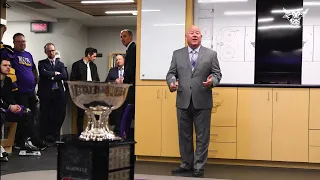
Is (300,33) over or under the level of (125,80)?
over

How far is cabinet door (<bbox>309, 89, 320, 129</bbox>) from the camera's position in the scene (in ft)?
13.9

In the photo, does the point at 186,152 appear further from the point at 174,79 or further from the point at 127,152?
the point at 127,152

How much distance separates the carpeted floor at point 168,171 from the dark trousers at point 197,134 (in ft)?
0.56

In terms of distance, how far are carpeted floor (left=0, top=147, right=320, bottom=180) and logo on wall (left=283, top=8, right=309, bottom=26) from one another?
153cm

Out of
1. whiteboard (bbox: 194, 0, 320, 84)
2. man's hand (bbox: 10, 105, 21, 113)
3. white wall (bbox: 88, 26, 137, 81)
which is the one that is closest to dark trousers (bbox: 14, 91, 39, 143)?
man's hand (bbox: 10, 105, 21, 113)

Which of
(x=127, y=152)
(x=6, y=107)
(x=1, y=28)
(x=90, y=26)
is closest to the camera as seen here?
(x=127, y=152)

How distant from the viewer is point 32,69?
18.1 ft

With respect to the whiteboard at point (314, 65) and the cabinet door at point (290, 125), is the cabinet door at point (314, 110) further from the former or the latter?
the whiteboard at point (314, 65)

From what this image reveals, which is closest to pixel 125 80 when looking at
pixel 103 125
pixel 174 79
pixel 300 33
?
pixel 174 79

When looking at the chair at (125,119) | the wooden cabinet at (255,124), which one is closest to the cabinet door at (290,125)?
the wooden cabinet at (255,124)

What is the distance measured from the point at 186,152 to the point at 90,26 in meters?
6.01

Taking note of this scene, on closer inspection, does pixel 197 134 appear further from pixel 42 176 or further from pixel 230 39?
pixel 42 176

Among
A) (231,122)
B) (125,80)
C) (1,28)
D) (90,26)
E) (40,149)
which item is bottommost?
(40,149)

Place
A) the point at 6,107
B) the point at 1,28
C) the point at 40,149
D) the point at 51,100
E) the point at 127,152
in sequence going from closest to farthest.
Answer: the point at 127,152 → the point at 1,28 → the point at 6,107 → the point at 40,149 → the point at 51,100
